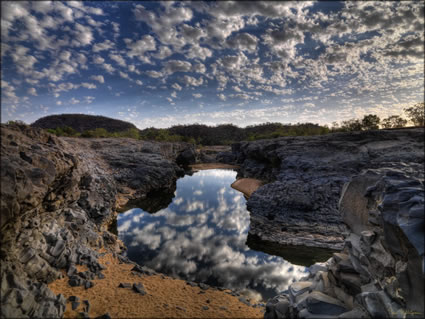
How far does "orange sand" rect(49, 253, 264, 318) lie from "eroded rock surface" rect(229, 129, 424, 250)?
9.34 m

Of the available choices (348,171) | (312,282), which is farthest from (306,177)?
(312,282)

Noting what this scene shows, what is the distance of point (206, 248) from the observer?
56.8ft

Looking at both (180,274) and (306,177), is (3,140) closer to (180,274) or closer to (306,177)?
(180,274)

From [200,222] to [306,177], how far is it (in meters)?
14.4

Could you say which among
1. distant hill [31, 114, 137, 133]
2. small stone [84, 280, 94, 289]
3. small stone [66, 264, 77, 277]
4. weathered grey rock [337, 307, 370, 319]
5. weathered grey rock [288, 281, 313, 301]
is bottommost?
small stone [84, 280, 94, 289]

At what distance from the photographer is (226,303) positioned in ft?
34.0

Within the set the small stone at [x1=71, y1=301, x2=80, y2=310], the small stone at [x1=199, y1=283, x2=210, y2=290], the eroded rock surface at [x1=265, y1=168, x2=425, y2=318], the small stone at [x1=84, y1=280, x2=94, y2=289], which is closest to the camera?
the eroded rock surface at [x1=265, y1=168, x2=425, y2=318]

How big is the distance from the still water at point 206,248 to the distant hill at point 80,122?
107322 mm

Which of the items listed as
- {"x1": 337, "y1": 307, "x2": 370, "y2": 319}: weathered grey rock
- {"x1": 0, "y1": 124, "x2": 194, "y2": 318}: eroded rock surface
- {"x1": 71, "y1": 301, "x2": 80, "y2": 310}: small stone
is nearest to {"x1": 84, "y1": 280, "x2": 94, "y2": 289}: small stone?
{"x1": 0, "y1": 124, "x2": 194, "y2": 318}: eroded rock surface

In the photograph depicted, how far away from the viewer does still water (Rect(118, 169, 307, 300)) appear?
13594mm

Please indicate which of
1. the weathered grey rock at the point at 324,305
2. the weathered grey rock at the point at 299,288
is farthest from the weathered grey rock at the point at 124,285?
the weathered grey rock at the point at 324,305

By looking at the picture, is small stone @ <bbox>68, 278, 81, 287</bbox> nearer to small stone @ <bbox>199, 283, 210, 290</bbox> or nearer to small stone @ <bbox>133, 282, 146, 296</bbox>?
small stone @ <bbox>133, 282, 146, 296</bbox>

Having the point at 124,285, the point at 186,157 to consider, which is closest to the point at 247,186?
the point at 124,285

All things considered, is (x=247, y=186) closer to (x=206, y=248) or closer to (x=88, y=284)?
(x=206, y=248)
